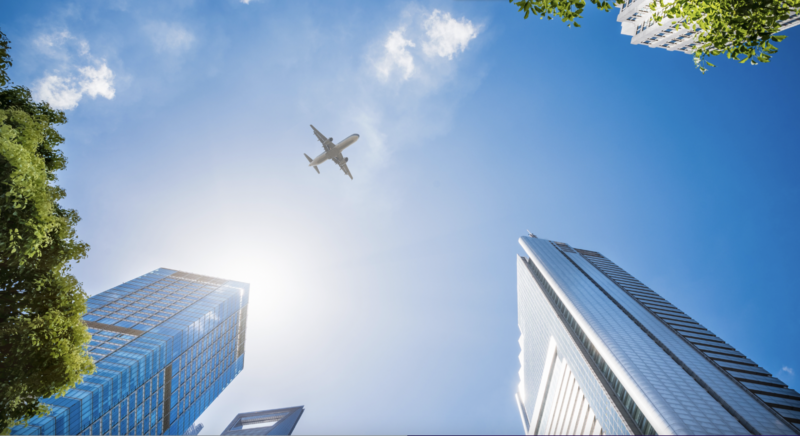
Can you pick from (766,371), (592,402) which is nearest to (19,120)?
(592,402)

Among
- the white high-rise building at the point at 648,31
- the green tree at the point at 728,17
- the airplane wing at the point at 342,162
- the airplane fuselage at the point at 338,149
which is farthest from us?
the white high-rise building at the point at 648,31

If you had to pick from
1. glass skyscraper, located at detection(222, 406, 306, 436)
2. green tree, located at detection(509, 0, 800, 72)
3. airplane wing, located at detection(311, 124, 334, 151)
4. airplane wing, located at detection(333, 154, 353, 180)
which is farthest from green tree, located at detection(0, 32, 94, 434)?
glass skyscraper, located at detection(222, 406, 306, 436)

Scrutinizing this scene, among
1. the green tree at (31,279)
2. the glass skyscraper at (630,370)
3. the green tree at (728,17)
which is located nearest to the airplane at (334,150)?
the green tree at (31,279)

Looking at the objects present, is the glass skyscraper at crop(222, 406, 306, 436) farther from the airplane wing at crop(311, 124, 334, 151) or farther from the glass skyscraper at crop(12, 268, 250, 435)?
the airplane wing at crop(311, 124, 334, 151)

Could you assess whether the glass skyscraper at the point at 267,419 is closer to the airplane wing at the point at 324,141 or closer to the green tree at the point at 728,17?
the airplane wing at the point at 324,141

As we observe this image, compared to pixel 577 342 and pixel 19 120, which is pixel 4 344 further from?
pixel 577 342

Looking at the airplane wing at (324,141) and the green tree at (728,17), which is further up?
the airplane wing at (324,141)
